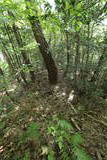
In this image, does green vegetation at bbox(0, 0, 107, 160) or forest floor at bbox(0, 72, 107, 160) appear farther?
forest floor at bbox(0, 72, 107, 160)

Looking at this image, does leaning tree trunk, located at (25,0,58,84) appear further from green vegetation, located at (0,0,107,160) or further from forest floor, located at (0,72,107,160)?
forest floor, located at (0,72,107,160)

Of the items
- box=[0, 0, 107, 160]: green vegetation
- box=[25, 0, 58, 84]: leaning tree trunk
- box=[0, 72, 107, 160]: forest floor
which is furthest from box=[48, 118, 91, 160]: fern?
box=[25, 0, 58, 84]: leaning tree trunk

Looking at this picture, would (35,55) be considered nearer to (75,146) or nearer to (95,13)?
(95,13)

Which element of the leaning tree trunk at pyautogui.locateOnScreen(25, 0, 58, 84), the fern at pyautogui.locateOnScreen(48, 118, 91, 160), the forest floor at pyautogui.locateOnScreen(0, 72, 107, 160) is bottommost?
the forest floor at pyautogui.locateOnScreen(0, 72, 107, 160)

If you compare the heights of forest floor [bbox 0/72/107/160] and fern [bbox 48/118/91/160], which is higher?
fern [bbox 48/118/91/160]

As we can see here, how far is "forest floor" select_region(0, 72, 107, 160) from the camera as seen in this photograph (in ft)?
6.81

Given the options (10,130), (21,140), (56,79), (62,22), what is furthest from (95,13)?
(10,130)

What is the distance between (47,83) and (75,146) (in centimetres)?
289

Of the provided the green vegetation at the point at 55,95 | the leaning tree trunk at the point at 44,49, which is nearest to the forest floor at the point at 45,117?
the green vegetation at the point at 55,95

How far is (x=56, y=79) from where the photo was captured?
4.18m

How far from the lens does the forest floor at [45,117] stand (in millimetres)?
2074

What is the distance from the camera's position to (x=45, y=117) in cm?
284

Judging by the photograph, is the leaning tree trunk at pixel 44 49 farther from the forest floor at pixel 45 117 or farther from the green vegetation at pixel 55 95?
the forest floor at pixel 45 117

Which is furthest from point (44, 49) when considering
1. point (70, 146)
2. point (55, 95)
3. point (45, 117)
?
point (70, 146)
